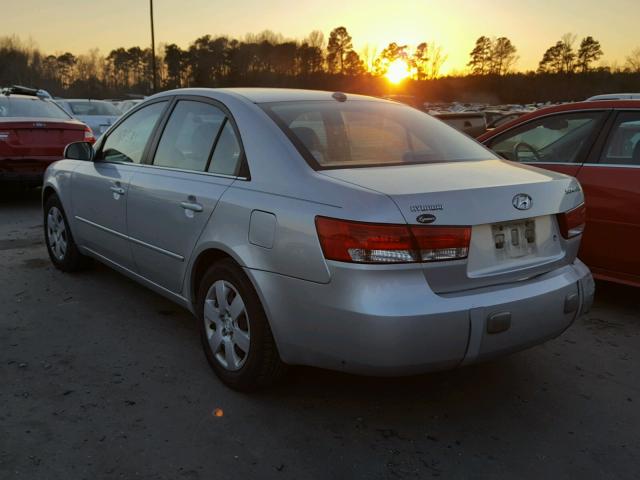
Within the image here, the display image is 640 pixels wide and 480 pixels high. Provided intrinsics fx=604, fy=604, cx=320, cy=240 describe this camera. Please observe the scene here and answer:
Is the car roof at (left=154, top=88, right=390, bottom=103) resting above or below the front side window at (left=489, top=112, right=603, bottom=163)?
above

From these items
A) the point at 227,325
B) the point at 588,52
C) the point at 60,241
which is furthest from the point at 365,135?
the point at 588,52

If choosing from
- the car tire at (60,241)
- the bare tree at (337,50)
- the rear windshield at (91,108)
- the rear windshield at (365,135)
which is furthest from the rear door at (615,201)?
the bare tree at (337,50)

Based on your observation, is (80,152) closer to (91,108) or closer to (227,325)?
(227,325)

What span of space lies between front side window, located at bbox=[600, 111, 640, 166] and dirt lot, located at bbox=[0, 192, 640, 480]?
118cm

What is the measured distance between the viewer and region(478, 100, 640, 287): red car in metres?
4.16

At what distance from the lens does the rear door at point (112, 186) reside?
4.06 meters

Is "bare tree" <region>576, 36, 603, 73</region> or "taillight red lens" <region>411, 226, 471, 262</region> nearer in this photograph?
"taillight red lens" <region>411, 226, 471, 262</region>

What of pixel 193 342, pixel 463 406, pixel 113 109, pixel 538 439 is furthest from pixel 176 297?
pixel 113 109

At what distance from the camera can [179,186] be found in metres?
3.42

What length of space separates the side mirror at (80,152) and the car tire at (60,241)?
0.62 meters

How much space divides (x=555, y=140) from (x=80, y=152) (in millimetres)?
3737

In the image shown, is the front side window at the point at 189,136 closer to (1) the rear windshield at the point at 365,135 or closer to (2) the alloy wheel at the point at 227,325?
(1) the rear windshield at the point at 365,135

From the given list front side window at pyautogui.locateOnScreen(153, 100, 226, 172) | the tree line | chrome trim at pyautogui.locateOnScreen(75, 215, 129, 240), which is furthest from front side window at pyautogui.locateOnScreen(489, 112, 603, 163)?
the tree line

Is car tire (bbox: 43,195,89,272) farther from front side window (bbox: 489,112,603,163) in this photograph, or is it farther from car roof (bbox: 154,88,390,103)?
front side window (bbox: 489,112,603,163)
